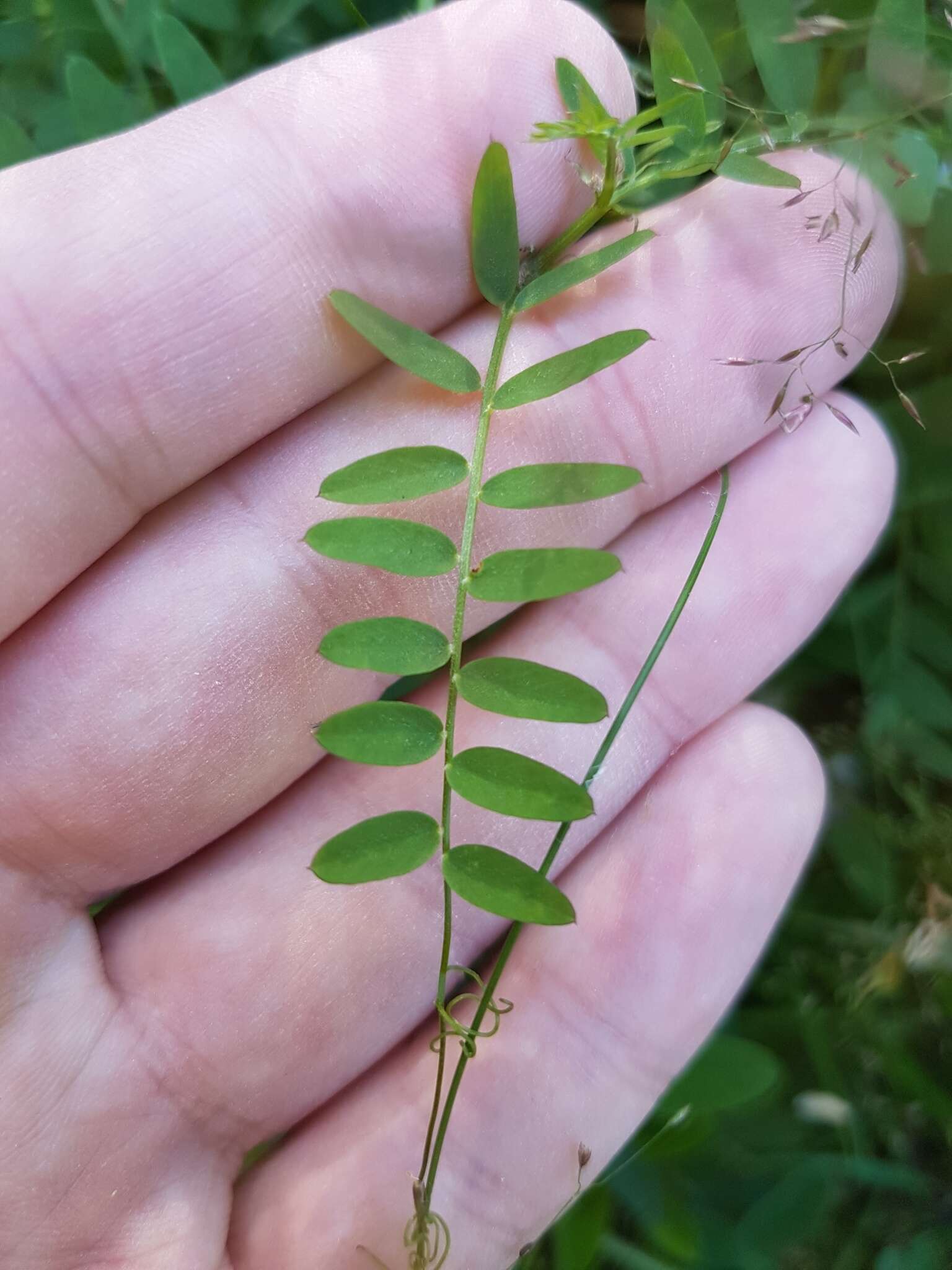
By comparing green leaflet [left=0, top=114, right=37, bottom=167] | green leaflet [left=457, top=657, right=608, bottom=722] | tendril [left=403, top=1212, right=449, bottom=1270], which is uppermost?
green leaflet [left=0, top=114, right=37, bottom=167]

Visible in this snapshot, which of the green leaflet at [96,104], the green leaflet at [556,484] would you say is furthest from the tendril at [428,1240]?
the green leaflet at [96,104]

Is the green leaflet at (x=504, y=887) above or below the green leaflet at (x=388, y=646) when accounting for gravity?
below

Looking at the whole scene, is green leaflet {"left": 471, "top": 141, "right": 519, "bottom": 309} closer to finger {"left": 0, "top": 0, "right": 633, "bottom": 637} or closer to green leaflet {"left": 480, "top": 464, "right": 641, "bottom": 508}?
finger {"left": 0, "top": 0, "right": 633, "bottom": 637}

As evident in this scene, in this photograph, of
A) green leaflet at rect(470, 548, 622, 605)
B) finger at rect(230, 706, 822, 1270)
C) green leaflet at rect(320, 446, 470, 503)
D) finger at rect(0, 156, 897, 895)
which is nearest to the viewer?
green leaflet at rect(470, 548, 622, 605)

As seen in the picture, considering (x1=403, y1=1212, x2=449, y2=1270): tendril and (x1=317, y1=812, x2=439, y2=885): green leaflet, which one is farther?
(x1=403, y1=1212, x2=449, y2=1270): tendril

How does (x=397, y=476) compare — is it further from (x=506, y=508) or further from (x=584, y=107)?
(x=584, y=107)

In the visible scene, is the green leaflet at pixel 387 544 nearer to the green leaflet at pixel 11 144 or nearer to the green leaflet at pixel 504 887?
the green leaflet at pixel 504 887

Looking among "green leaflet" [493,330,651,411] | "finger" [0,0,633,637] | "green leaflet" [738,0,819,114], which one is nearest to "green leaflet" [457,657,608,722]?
"green leaflet" [493,330,651,411]
